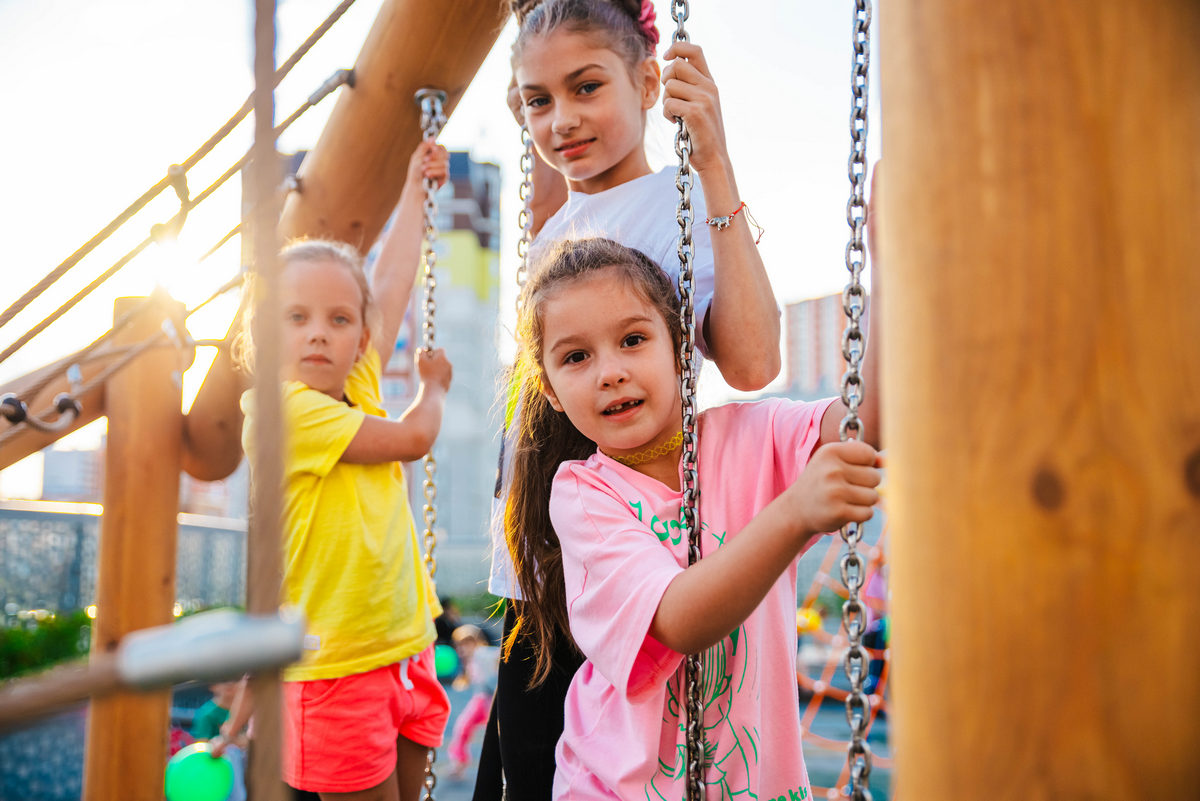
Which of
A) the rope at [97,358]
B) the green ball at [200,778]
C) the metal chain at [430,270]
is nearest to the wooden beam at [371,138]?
the metal chain at [430,270]

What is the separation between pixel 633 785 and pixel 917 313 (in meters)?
0.88

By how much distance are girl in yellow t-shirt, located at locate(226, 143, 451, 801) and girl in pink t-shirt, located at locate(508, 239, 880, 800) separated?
24.4 inches

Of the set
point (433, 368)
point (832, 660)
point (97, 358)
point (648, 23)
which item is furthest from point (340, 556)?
point (832, 660)

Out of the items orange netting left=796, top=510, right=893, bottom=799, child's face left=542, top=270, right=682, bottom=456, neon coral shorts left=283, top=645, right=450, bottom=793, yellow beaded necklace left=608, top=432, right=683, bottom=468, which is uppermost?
child's face left=542, top=270, right=682, bottom=456

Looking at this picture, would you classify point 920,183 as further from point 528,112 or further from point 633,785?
point 528,112

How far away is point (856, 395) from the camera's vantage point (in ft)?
3.40

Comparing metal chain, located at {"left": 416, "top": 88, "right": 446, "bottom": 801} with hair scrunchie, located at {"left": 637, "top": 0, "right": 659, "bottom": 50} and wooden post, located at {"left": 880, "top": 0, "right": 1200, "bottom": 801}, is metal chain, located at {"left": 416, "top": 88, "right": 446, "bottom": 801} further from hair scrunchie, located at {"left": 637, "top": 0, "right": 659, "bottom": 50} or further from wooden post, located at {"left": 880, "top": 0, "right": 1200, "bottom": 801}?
wooden post, located at {"left": 880, "top": 0, "right": 1200, "bottom": 801}

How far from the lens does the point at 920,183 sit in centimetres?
75


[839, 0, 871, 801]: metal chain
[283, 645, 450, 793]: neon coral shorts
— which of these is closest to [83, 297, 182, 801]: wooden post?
[283, 645, 450, 793]: neon coral shorts

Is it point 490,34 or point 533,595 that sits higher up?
point 490,34

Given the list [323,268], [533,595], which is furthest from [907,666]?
[323,268]

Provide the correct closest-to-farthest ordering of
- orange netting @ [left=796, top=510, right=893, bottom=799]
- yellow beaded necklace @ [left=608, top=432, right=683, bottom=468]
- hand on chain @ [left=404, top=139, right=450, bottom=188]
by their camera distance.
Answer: yellow beaded necklace @ [left=608, top=432, right=683, bottom=468] → hand on chain @ [left=404, top=139, right=450, bottom=188] → orange netting @ [left=796, top=510, right=893, bottom=799]

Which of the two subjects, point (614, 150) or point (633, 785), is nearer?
point (633, 785)

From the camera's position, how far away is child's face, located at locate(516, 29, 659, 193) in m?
1.88
